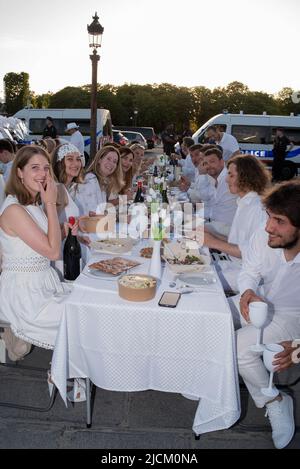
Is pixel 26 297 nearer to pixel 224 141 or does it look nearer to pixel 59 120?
pixel 224 141

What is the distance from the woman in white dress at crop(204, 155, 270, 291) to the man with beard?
0.60 m

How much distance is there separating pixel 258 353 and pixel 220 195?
10.0ft

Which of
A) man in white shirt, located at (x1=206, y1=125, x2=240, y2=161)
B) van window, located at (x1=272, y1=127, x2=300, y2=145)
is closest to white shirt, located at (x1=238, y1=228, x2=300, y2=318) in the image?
man in white shirt, located at (x1=206, y1=125, x2=240, y2=161)

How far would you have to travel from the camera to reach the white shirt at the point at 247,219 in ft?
10.0

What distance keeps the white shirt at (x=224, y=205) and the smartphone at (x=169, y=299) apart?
277cm

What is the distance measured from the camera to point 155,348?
2.01 m

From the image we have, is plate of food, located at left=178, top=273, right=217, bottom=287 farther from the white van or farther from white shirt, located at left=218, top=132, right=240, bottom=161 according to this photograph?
the white van

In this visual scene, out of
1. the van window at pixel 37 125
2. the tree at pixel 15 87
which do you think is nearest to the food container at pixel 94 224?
the van window at pixel 37 125

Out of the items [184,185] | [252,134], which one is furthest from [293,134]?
[184,185]

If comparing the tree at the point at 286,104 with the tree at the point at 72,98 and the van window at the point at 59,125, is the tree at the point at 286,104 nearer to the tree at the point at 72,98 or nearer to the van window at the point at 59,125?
the tree at the point at 72,98

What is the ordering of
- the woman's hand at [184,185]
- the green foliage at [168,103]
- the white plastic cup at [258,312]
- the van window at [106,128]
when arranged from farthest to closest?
the green foliage at [168,103]
the van window at [106,128]
the woman's hand at [184,185]
the white plastic cup at [258,312]

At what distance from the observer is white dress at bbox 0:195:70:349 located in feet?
7.49

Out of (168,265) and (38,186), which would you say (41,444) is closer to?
(168,265)
